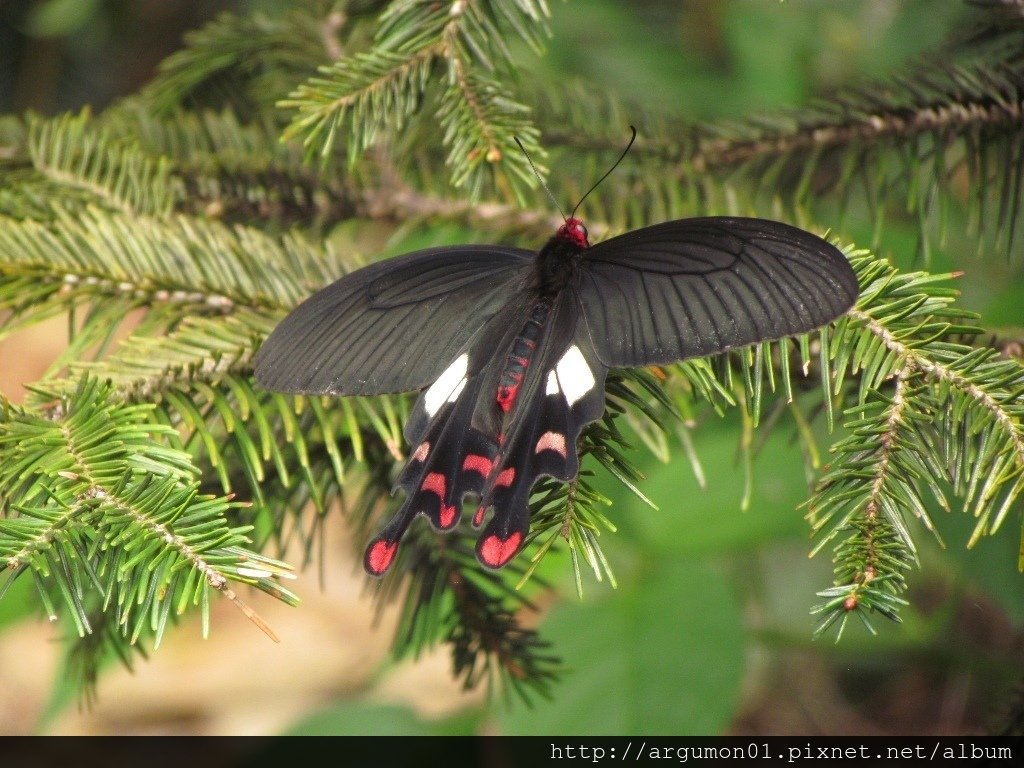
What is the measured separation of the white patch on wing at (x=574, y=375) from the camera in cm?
71

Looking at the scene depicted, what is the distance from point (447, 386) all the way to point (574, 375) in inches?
5.4

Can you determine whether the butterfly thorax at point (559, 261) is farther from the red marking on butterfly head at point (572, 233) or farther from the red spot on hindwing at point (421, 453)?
the red spot on hindwing at point (421, 453)

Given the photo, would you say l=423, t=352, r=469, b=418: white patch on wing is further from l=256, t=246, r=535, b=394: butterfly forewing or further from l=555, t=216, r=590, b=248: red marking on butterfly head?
l=555, t=216, r=590, b=248: red marking on butterfly head

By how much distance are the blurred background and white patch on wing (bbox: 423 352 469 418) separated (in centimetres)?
29

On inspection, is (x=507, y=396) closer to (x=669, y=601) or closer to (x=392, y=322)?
(x=392, y=322)

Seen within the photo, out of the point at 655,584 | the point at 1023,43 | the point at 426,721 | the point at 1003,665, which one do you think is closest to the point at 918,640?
the point at 1003,665

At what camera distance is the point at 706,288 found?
0.73 metres

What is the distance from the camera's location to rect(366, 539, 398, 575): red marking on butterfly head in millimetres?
644

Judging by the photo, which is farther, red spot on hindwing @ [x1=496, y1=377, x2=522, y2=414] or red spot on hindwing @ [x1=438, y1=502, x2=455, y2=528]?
red spot on hindwing @ [x1=496, y1=377, x2=522, y2=414]

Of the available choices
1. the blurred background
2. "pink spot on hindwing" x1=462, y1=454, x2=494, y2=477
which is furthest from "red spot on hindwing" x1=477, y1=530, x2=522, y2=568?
the blurred background

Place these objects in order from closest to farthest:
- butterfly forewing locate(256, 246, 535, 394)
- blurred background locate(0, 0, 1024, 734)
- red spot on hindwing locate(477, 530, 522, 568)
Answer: red spot on hindwing locate(477, 530, 522, 568)
butterfly forewing locate(256, 246, 535, 394)
blurred background locate(0, 0, 1024, 734)

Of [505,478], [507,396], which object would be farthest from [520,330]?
[505,478]

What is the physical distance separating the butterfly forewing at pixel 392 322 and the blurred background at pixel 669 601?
1.08ft

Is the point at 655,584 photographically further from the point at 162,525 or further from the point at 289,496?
the point at 162,525
